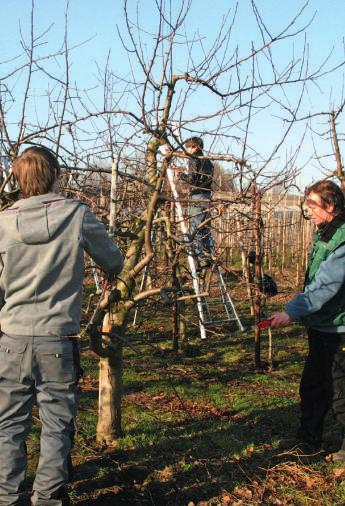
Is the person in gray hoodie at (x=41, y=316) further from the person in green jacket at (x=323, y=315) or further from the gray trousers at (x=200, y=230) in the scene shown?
the gray trousers at (x=200, y=230)

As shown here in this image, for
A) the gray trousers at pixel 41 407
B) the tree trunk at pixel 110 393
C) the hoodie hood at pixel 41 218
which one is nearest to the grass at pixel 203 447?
the tree trunk at pixel 110 393

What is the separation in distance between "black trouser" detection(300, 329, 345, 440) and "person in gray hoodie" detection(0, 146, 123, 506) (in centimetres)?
176

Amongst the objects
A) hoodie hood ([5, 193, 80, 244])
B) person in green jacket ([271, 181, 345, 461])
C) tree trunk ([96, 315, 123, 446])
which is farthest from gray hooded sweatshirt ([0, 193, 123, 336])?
person in green jacket ([271, 181, 345, 461])

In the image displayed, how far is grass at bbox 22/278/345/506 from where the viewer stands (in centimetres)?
339

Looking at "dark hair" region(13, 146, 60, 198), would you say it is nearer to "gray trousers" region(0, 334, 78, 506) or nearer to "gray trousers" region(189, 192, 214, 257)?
"gray trousers" region(0, 334, 78, 506)

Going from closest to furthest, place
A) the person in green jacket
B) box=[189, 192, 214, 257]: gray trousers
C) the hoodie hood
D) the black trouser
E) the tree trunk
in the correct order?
the hoodie hood → the person in green jacket → the black trouser → the tree trunk → box=[189, 192, 214, 257]: gray trousers

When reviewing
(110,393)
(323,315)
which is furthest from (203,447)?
(323,315)

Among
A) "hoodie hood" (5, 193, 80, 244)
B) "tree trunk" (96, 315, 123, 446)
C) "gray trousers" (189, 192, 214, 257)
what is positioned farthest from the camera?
"gray trousers" (189, 192, 214, 257)

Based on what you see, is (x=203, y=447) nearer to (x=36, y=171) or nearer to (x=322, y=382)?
(x=322, y=382)

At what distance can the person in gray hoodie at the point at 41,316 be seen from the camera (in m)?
2.74

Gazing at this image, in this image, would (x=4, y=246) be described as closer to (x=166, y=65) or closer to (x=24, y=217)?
(x=24, y=217)

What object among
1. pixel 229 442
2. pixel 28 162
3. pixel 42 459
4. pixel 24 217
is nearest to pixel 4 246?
pixel 24 217

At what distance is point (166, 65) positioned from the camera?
157 inches

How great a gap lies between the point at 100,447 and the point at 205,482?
2.68 ft
